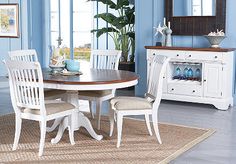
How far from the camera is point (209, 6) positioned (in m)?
6.21

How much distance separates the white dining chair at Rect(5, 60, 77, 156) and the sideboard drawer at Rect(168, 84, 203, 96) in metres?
2.71

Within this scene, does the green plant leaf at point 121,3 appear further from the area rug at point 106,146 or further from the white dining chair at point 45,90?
the area rug at point 106,146

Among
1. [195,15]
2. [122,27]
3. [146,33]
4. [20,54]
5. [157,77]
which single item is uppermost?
[195,15]

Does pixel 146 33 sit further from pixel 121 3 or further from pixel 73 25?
pixel 73 25

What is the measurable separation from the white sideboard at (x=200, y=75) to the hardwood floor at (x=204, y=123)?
0.55 feet

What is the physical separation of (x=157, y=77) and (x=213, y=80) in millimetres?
2044

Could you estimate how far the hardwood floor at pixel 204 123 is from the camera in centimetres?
375

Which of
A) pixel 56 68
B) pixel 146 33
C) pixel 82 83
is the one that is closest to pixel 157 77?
pixel 82 83

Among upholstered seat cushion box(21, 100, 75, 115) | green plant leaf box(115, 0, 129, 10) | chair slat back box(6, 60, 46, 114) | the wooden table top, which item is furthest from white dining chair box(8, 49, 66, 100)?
green plant leaf box(115, 0, 129, 10)

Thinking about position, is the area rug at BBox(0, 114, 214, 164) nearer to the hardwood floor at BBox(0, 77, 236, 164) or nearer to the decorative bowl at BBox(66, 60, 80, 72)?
the hardwood floor at BBox(0, 77, 236, 164)

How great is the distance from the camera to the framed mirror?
6.15 meters

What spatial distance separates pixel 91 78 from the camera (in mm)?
3975

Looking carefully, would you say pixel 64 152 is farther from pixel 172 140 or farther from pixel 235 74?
pixel 235 74

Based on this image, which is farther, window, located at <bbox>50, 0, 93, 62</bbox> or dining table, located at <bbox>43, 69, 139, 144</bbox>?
window, located at <bbox>50, 0, 93, 62</bbox>
